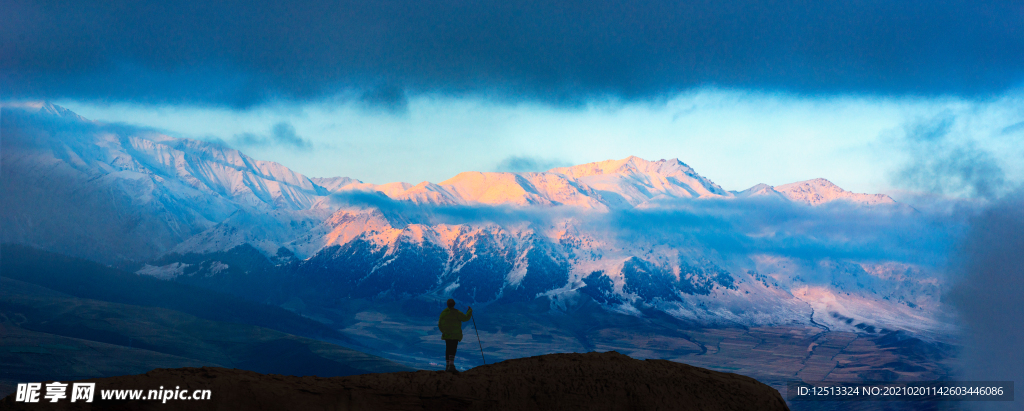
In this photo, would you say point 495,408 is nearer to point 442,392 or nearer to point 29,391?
point 442,392

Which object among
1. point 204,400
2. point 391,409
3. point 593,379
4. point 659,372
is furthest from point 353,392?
point 659,372

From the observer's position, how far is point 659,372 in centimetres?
3428

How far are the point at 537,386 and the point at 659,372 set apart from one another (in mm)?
5854

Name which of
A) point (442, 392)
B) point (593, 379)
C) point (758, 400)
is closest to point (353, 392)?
point (442, 392)

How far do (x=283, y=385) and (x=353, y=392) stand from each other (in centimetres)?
279

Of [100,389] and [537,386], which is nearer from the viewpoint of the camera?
[100,389]

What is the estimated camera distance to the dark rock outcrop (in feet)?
94.7

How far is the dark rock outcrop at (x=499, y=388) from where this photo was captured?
28.9m

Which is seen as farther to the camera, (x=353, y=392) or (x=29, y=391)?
(x=353, y=392)

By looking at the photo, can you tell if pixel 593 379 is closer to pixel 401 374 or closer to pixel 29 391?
pixel 401 374

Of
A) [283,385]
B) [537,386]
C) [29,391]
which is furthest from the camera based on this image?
[537,386]

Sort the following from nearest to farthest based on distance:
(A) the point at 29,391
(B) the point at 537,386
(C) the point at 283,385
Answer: (A) the point at 29,391
(C) the point at 283,385
(B) the point at 537,386

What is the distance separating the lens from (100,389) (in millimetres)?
27422

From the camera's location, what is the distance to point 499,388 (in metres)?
32.3
